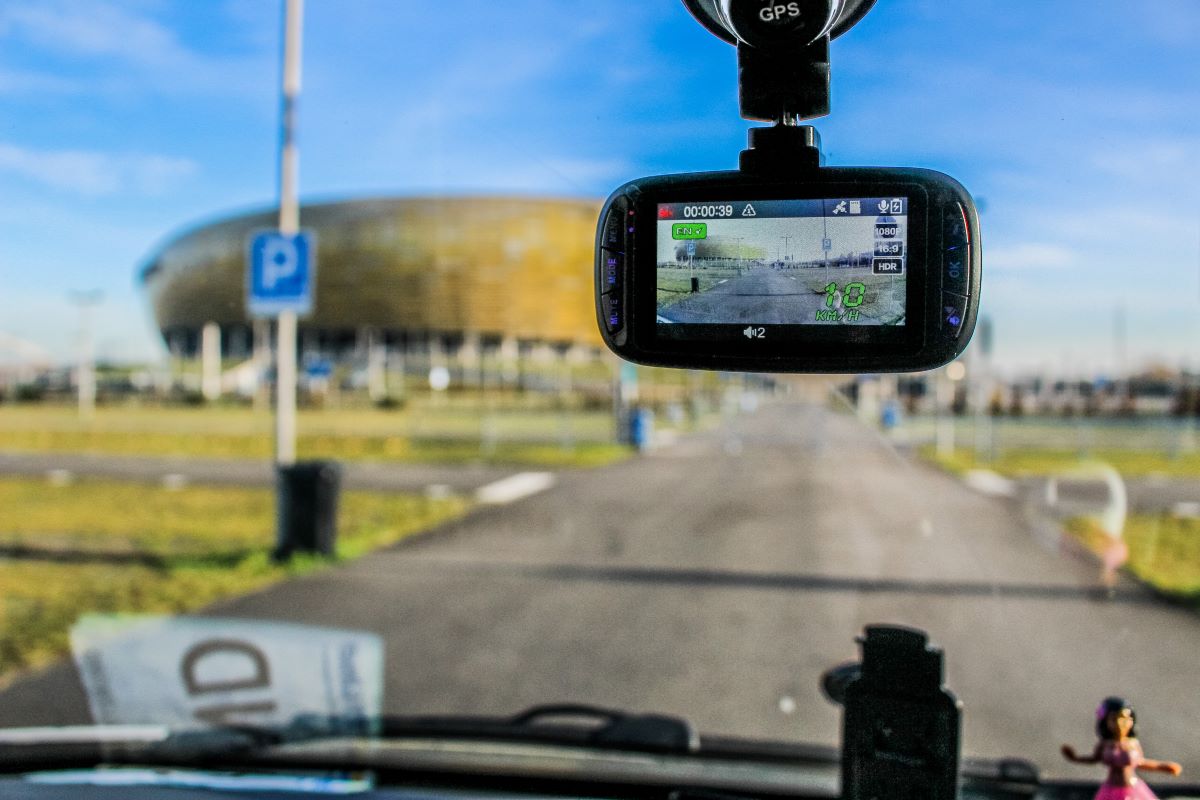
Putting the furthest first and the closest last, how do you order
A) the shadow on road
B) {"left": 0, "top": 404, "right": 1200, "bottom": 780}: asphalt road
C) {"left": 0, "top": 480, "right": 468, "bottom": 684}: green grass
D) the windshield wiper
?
{"left": 0, "top": 480, "right": 468, "bottom": 684}: green grass
the shadow on road
{"left": 0, "top": 404, "right": 1200, "bottom": 780}: asphalt road
the windshield wiper

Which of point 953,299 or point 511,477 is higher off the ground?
point 953,299

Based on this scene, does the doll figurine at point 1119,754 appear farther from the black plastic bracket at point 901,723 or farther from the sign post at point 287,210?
the sign post at point 287,210

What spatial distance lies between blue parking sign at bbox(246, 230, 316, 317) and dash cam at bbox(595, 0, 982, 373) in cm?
738

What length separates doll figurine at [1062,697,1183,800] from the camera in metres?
2.17

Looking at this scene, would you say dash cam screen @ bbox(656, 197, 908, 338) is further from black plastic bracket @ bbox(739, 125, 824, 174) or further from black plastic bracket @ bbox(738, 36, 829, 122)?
black plastic bracket @ bbox(738, 36, 829, 122)

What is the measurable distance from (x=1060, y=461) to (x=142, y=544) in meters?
19.5

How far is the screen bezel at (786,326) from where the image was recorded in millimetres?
1764

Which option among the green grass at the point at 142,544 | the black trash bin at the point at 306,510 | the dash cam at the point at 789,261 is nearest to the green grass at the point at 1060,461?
the green grass at the point at 142,544

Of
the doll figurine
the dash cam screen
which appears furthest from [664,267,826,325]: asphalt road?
the doll figurine

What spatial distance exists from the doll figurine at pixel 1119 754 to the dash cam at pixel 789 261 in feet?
3.20

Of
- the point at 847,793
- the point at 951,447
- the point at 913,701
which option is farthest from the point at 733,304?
the point at 951,447

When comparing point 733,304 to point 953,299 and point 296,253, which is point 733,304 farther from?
point 296,253

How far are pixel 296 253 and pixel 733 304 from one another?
7.78m

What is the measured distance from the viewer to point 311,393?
44031 millimetres
